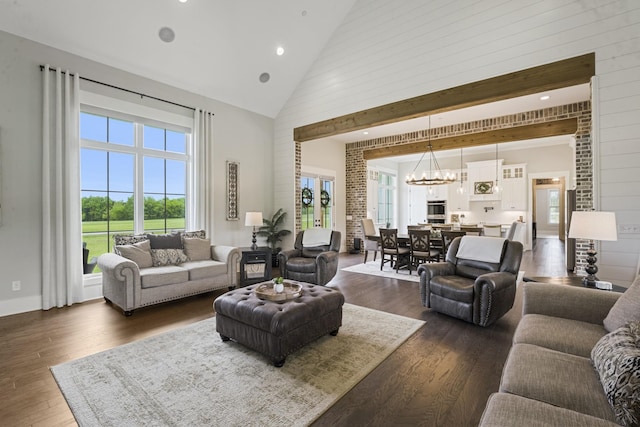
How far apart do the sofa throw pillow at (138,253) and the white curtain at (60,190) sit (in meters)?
0.73

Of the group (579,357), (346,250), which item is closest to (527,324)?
(579,357)

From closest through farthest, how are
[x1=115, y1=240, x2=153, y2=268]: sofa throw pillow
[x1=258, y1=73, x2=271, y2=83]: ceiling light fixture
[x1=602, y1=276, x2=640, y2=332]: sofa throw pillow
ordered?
[x1=602, y1=276, x2=640, y2=332]: sofa throw pillow, [x1=115, y1=240, x2=153, y2=268]: sofa throw pillow, [x1=258, y1=73, x2=271, y2=83]: ceiling light fixture

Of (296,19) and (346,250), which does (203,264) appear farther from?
(346,250)

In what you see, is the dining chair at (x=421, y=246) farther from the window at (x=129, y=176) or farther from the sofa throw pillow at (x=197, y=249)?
the window at (x=129, y=176)

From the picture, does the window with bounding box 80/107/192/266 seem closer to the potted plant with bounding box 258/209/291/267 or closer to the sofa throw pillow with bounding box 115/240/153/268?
the sofa throw pillow with bounding box 115/240/153/268

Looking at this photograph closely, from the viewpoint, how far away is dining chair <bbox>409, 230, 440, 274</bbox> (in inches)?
236

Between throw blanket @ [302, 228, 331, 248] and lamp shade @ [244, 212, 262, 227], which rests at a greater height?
lamp shade @ [244, 212, 262, 227]

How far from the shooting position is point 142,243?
176 inches

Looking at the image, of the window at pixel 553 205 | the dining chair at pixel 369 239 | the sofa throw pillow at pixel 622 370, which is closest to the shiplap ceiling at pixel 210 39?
the dining chair at pixel 369 239

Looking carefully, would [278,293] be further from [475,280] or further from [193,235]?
[193,235]

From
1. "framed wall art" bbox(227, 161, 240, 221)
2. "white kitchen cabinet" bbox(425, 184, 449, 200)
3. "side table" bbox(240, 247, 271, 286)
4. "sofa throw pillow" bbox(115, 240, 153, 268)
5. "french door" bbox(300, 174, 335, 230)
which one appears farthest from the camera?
"white kitchen cabinet" bbox(425, 184, 449, 200)

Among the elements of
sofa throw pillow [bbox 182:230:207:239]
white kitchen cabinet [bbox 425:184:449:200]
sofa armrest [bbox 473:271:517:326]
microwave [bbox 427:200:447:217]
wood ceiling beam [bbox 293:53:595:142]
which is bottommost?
sofa armrest [bbox 473:271:517:326]

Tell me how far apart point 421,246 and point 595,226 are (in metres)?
3.41

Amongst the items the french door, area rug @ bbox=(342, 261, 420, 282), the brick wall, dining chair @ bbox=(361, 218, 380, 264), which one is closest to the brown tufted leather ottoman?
area rug @ bbox=(342, 261, 420, 282)
